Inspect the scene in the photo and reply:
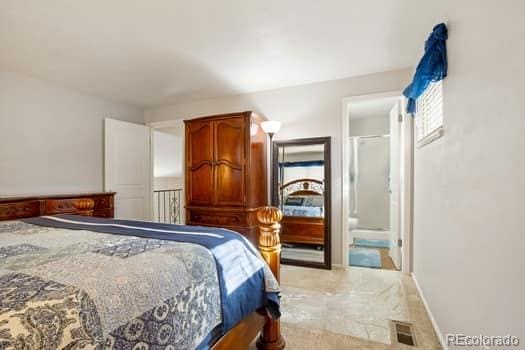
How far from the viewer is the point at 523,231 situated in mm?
848

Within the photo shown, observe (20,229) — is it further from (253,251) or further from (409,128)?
(409,128)

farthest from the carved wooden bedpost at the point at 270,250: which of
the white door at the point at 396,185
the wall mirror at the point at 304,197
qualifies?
the white door at the point at 396,185

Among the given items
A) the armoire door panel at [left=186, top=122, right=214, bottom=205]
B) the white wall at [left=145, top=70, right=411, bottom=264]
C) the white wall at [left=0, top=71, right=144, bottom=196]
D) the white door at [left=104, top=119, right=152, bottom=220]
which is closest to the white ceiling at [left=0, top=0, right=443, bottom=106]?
the white wall at [left=145, top=70, right=411, bottom=264]

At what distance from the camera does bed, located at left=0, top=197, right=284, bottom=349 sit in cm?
65

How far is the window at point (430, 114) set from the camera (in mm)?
1795

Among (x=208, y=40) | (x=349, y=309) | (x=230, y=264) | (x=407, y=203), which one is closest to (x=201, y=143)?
(x=208, y=40)

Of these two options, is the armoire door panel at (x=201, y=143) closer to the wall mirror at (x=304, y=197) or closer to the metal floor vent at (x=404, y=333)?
the wall mirror at (x=304, y=197)

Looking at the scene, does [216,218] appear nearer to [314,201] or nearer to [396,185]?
[314,201]

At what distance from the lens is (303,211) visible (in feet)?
10.9

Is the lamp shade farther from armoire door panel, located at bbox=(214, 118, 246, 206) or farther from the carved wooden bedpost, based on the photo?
the carved wooden bedpost

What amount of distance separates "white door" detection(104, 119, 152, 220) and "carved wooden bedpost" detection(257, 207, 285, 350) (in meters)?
3.07

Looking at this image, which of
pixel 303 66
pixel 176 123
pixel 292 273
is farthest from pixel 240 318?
pixel 176 123

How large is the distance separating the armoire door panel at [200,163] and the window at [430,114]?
227 cm

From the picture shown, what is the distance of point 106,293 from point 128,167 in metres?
3.63
